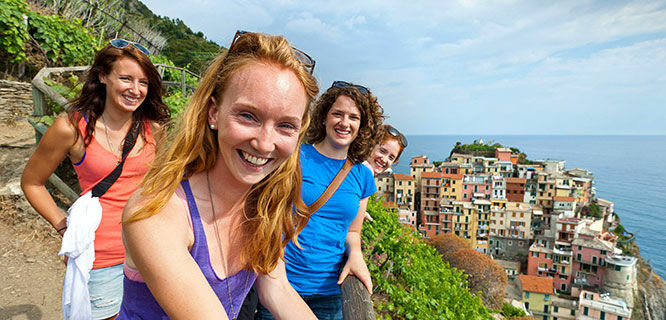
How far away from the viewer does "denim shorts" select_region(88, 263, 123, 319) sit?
5.94 feet

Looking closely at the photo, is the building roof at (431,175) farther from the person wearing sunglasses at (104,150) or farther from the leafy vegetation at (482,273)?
the person wearing sunglasses at (104,150)

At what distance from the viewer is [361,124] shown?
8.25 ft

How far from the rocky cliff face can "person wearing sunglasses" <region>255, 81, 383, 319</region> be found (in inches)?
1790

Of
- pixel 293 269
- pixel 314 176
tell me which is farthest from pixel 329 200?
pixel 293 269

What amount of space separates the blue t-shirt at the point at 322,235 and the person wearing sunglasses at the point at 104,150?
3.23ft

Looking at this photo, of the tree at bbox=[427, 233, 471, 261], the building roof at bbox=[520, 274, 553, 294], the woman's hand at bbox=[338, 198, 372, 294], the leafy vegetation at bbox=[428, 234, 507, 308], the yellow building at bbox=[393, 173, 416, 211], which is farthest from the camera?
the yellow building at bbox=[393, 173, 416, 211]

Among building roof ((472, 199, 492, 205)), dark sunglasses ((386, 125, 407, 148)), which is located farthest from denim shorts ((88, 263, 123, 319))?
building roof ((472, 199, 492, 205))

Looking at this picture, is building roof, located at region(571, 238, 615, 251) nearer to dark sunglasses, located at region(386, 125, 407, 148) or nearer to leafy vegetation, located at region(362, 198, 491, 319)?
leafy vegetation, located at region(362, 198, 491, 319)

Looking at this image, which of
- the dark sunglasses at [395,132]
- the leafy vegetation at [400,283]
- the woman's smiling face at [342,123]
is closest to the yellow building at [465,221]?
the leafy vegetation at [400,283]

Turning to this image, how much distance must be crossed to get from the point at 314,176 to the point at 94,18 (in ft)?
38.2

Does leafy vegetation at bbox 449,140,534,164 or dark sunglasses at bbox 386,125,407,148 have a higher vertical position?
leafy vegetation at bbox 449,140,534,164

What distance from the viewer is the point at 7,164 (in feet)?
14.7

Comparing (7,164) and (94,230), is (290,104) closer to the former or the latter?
(94,230)

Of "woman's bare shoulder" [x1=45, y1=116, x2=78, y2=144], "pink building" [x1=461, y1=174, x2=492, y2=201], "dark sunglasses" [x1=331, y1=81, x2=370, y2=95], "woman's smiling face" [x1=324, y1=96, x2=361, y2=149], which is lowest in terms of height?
"pink building" [x1=461, y1=174, x2=492, y2=201]
